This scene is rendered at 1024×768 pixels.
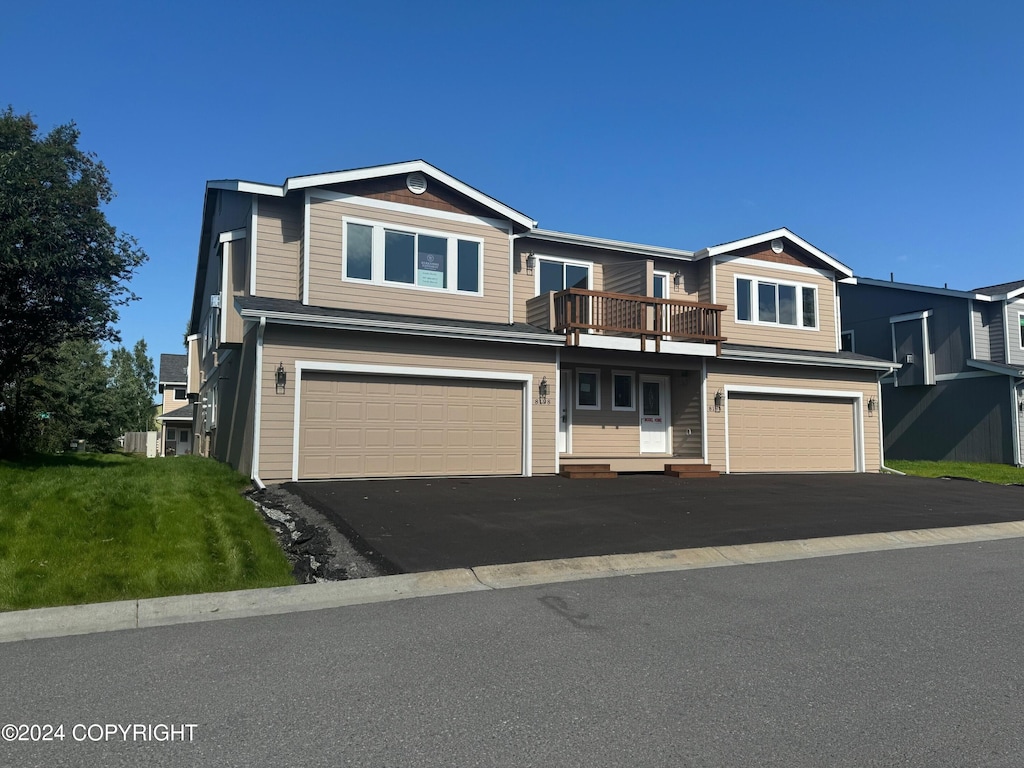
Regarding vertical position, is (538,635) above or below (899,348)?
below

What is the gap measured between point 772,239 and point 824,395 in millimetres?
4388

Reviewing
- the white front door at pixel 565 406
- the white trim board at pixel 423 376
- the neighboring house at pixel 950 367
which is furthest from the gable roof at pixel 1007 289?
the white trim board at pixel 423 376

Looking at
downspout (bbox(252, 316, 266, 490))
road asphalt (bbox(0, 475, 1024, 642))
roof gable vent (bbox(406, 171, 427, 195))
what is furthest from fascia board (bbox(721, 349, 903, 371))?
downspout (bbox(252, 316, 266, 490))

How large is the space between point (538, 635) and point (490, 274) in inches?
Result: 465

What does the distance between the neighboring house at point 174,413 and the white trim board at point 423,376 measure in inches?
709

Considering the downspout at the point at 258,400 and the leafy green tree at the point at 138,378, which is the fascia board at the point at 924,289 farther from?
the leafy green tree at the point at 138,378

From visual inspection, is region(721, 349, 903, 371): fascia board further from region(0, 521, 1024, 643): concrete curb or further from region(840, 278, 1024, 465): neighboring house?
region(0, 521, 1024, 643): concrete curb

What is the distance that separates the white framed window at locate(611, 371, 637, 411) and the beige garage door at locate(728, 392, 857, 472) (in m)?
2.42

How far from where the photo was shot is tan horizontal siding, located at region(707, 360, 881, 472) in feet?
59.8

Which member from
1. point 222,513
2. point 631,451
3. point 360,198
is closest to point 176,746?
point 222,513

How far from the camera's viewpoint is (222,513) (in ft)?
31.7

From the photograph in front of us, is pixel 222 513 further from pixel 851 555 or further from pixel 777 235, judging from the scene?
pixel 777 235

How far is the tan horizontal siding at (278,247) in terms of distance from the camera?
15.1m

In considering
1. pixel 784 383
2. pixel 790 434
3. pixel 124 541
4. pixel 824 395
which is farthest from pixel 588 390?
pixel 124 541
